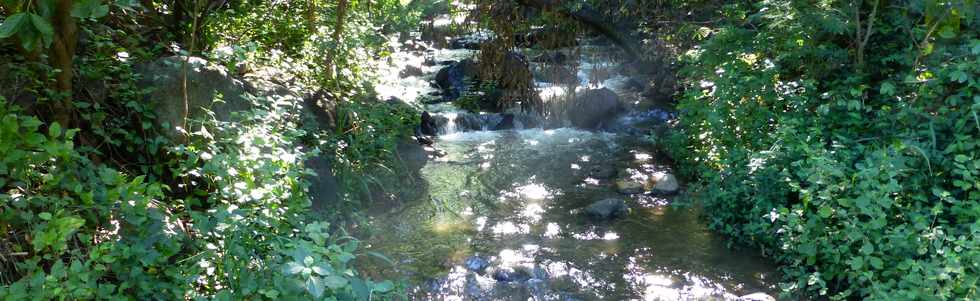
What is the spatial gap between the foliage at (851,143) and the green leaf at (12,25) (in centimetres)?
461

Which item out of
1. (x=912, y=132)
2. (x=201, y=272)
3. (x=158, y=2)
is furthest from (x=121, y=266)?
(x=912, y=132)

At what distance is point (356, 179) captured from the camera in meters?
7.02

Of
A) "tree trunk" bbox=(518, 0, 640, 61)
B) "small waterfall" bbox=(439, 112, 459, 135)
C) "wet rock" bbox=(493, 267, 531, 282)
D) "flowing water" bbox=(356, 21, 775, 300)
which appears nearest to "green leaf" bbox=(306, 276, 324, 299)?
"flowing water" bbox=(356, 21, 775, 300)

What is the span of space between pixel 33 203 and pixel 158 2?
388 centimetres

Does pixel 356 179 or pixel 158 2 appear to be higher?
pixel 158 2

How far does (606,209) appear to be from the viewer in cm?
747

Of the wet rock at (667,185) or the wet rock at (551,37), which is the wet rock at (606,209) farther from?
A: the wet rock at (551,37)

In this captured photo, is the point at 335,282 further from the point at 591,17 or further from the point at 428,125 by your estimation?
the point at 428,125

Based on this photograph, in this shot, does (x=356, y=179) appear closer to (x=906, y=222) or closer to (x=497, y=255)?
(x=497, y=255)

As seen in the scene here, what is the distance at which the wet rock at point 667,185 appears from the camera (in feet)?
26.6

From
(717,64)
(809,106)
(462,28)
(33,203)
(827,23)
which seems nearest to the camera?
(33,203)

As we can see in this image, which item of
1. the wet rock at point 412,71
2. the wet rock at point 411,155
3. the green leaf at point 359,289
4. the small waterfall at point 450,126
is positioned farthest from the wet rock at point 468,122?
the green leaf at point 359,289

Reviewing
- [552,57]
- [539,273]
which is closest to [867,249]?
[539,273]

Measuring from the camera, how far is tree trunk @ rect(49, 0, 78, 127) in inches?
132
